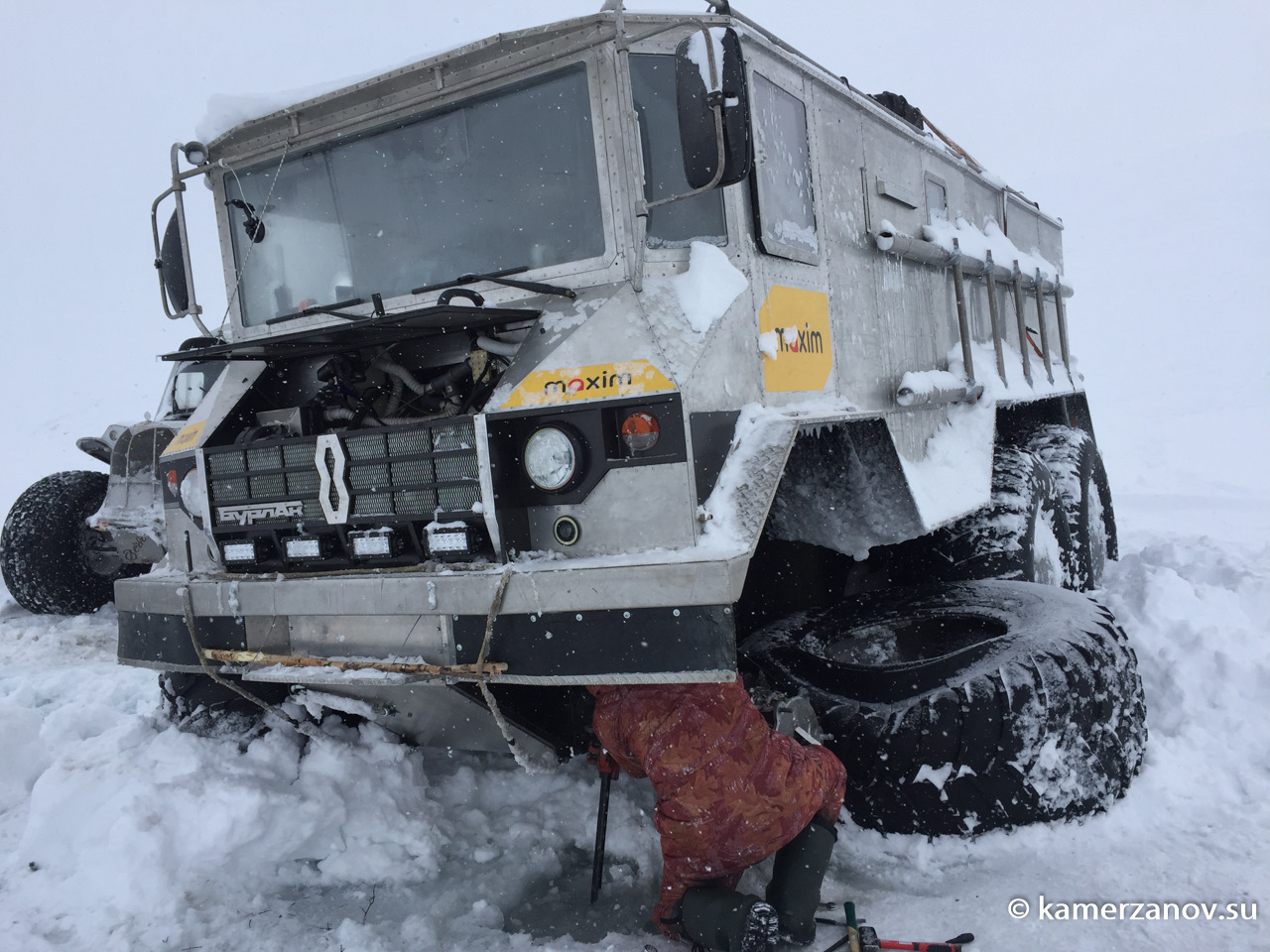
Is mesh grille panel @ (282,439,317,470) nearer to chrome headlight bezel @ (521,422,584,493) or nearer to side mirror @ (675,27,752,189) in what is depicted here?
chrome headlight bezel @ (521,422,584,493)

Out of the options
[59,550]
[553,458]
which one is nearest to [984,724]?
[553,458]

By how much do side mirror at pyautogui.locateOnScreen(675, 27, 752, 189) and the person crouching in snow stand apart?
1451 mm

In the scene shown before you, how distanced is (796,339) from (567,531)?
1.14m

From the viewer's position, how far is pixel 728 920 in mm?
2658

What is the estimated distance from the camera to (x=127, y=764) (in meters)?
3.55

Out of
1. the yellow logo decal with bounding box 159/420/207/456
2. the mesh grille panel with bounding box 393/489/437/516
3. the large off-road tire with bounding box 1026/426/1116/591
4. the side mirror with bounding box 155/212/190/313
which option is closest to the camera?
the mesh grille panel with bounding box 393/489/437/516

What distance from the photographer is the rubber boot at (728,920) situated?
8.61ft

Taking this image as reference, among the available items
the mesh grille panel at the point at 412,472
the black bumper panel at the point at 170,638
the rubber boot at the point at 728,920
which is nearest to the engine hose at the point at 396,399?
the mesh grille panel at the point at 412,472

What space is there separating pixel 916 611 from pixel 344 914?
2360 mm

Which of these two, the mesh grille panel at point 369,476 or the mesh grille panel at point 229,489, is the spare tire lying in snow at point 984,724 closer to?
the mesh grille panel at point 369,476

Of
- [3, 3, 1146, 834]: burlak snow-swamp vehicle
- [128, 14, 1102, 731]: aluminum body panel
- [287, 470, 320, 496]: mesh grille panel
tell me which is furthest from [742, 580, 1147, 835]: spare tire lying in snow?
[287, 470, 320, 496]: mesh grille panel

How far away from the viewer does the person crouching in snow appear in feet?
9.00

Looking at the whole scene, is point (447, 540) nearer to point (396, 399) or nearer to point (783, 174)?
point (396, 399)

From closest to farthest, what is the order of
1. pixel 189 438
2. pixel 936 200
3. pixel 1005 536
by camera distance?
1. pixel 189 438
2. pixel 1005 536
3. pixel 936 200
